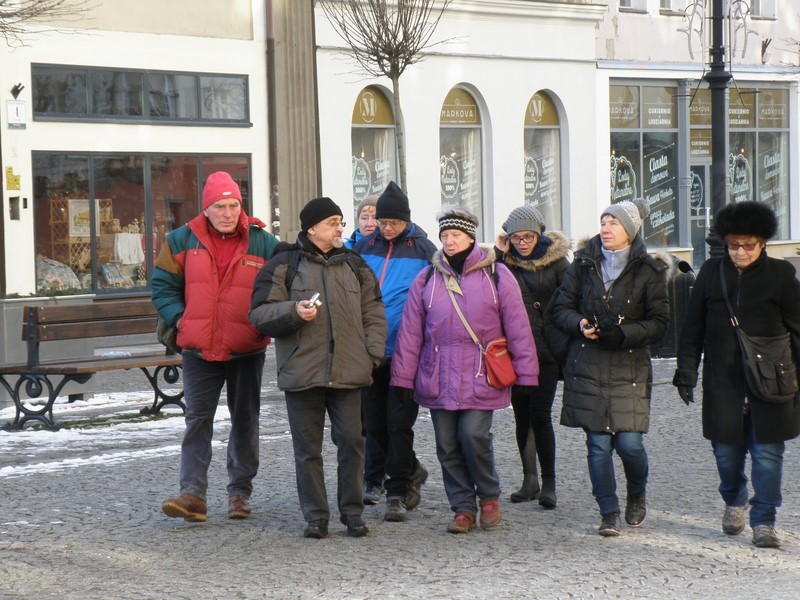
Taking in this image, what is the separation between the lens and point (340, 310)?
7711 millimetres

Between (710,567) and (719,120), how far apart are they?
9.78 metres

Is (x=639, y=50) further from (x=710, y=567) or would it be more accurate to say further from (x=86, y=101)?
(x=710, y=567)

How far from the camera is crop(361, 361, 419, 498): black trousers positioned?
327 inches

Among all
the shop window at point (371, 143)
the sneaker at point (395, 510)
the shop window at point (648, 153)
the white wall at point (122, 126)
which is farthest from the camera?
the shop window at point (648, 153)

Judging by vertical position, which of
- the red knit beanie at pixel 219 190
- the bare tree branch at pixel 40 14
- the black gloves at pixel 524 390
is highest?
the bare tree branch at pixel 40 14

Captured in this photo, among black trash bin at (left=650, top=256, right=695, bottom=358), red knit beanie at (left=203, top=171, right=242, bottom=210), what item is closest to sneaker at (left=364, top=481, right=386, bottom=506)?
red knit beanie at (left=203, top=171, right=242, bottom=210)

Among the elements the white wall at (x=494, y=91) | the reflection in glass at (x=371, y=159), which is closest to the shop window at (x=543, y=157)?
the white wall at (x=494, y=91)

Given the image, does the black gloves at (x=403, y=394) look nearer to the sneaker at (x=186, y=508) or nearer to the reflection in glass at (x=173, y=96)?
the sneaker at (x=186, y=508)

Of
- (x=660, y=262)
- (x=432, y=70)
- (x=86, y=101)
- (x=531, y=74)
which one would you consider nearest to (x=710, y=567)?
(x=660, y=262)

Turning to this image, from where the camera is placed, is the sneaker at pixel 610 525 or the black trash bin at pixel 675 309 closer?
the sneaker at pixel 610 525

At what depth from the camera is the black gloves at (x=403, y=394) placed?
26.7 feet

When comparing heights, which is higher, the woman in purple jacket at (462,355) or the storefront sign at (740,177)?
the storefront sign at (740,177)

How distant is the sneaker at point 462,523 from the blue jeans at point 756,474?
133 cm

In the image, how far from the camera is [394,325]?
840 centimetres
